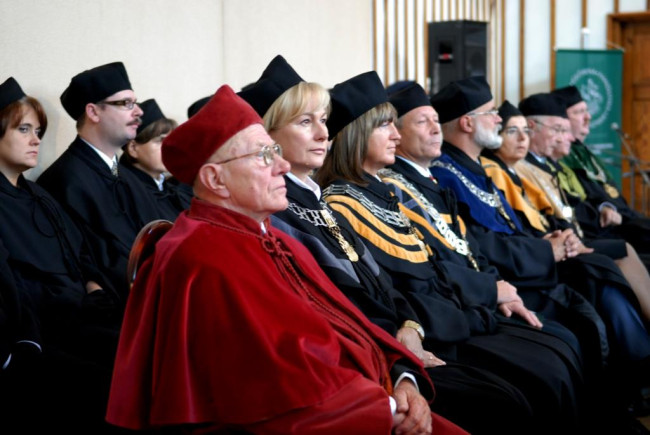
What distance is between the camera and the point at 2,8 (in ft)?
11.3

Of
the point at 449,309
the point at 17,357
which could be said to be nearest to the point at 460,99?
the point at 449,309

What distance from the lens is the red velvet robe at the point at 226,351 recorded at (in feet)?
5.81

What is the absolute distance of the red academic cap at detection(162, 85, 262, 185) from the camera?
6.60 feet

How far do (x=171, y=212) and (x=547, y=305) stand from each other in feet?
5.92

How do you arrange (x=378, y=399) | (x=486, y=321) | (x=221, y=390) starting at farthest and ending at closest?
(x=486, y=321) < (x=378, y=399) < (x=221, y=390)

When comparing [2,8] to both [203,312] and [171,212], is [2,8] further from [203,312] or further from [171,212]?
[203,312]

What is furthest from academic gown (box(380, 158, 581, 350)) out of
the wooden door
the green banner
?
the wooden door

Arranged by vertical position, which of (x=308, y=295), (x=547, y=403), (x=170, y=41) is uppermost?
(x=170, y=41)

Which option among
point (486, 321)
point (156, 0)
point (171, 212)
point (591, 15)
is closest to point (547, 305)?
point (486, 321)

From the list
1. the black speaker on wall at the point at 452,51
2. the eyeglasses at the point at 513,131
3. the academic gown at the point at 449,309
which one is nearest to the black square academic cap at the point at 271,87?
the academic gown at the point at 449,309

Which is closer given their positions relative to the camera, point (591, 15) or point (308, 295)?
point (308, 295)

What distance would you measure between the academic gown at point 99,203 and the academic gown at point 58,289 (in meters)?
0.07

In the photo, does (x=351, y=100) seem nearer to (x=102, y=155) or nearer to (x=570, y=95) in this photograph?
(x=102, y=155)

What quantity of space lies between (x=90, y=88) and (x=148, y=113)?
1.89 feet
